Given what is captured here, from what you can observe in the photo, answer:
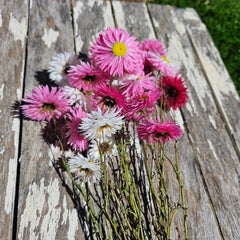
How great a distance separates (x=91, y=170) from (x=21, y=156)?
333 millimetres

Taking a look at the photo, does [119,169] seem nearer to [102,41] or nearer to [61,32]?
[102,41]

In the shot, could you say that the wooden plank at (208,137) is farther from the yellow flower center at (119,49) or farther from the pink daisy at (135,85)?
the yellow flower center at (119,49)

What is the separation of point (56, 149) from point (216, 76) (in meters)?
1.09

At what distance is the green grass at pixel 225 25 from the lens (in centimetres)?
291

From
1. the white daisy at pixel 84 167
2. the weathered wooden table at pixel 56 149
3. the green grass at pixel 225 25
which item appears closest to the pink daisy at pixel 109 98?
the white daisy at pixel 84 167

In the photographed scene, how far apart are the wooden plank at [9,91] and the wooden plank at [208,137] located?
2.55 feet

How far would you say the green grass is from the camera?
2.91m

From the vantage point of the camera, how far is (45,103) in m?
1.17

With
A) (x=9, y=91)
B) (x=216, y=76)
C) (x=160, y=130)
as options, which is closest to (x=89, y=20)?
(x=9, y=91)

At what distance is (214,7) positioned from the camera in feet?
10.7

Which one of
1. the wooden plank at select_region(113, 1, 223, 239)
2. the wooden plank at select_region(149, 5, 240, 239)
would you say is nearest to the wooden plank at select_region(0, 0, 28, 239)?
the wooden plank at select_region(113, 1, 223, 239)

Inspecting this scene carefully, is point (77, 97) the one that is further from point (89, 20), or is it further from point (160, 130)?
point (89, 20)

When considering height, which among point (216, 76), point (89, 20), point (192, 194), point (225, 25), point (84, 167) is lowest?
point (192, 194)

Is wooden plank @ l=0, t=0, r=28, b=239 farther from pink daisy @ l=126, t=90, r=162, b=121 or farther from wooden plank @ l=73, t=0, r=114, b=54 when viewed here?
pink daisy @ l=126, t=90, r=162, b=121
